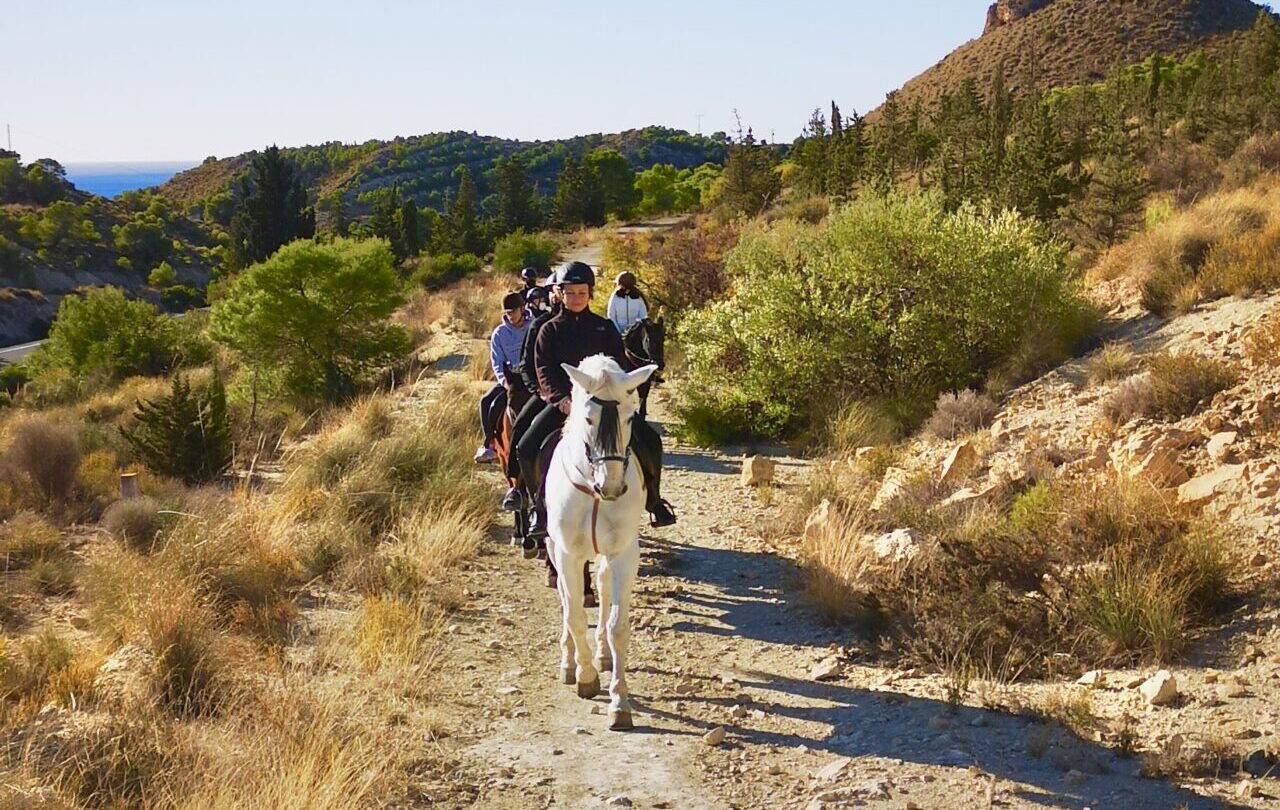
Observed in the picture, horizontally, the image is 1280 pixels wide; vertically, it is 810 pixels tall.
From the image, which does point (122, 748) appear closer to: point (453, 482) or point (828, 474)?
point (453, 482)

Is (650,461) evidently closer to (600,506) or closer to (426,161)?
(600,506)

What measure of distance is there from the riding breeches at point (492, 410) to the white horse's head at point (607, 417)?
3.72 m

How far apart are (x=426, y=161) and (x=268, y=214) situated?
11676 cm

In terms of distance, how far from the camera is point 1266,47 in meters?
36.1

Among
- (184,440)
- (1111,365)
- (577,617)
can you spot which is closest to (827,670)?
(577,617)

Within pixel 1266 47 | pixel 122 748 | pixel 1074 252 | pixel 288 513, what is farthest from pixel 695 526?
pixel 1266 47

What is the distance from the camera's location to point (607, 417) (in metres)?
5.09

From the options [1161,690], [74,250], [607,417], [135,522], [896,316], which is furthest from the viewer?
[74,250]

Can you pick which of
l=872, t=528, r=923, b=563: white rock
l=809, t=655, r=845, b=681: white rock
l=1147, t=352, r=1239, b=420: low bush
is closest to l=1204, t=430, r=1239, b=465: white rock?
l=1147, t=352, r=1239, b=420: low bush

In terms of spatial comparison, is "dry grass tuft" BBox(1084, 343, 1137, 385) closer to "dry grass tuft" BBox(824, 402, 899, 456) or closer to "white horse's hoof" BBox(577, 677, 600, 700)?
"dry grass tuft" BBox(824, 402, 899, 456)

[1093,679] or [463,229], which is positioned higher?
[463,229]

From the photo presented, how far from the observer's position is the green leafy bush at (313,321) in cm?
2252

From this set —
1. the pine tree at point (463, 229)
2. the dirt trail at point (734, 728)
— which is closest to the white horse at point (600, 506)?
the dirt trail at point (734, 728)

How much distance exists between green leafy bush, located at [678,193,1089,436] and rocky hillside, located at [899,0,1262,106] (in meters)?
63.2
